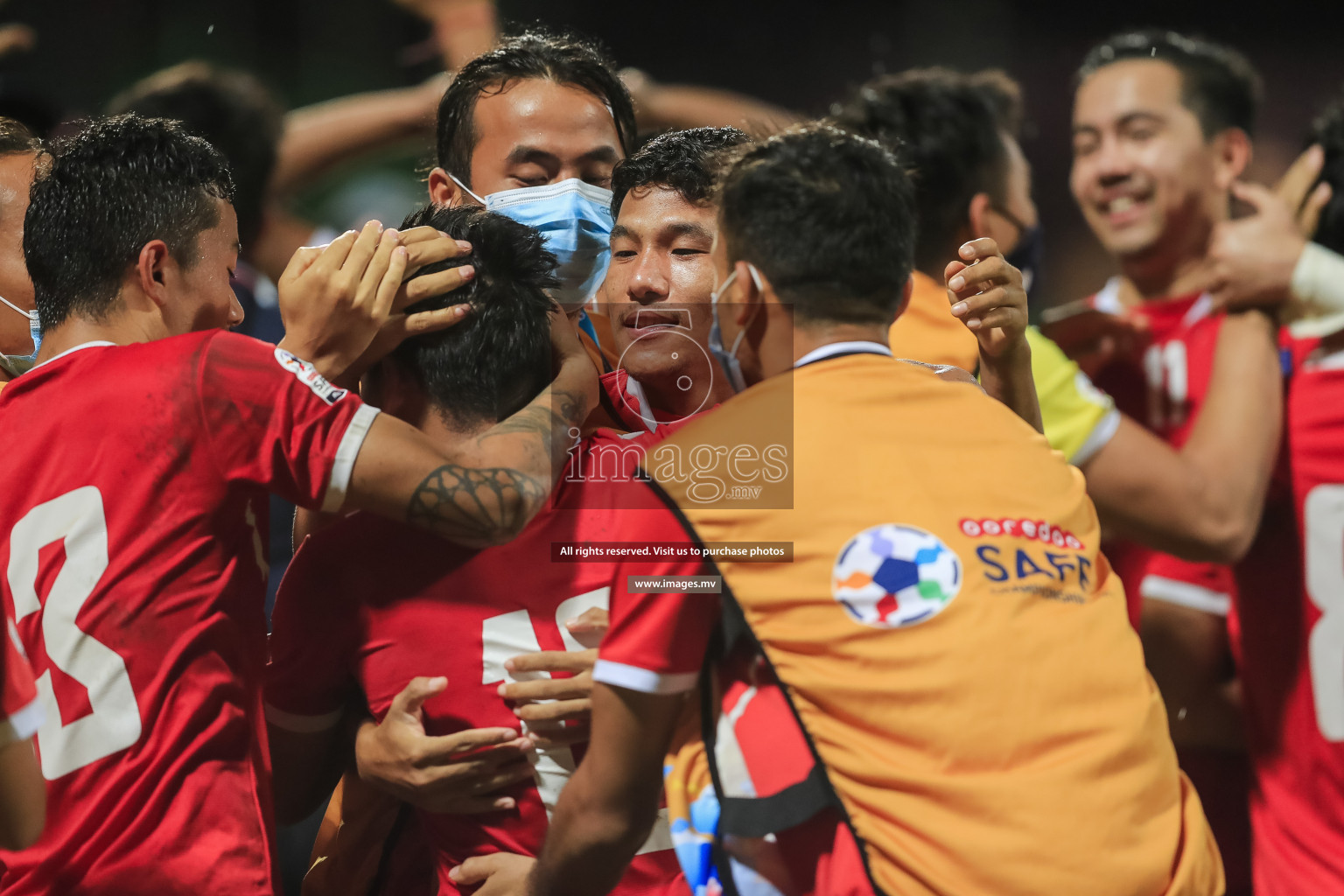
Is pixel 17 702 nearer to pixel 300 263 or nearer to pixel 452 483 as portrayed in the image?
pixel 452 483

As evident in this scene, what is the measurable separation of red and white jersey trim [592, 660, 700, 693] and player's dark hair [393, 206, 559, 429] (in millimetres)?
605

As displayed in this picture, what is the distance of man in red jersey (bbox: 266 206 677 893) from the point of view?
188 centimetres

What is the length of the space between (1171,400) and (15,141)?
295cm

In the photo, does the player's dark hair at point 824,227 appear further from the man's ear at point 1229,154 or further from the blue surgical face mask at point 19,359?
the man's ear at point 1229,154

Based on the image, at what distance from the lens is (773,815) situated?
1.58 m

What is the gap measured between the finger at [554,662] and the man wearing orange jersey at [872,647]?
214mm

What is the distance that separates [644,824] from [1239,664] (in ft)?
6.00

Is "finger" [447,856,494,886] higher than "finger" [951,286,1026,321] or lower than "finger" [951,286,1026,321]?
lower

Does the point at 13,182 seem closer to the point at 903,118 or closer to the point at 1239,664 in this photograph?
the point at 903,118

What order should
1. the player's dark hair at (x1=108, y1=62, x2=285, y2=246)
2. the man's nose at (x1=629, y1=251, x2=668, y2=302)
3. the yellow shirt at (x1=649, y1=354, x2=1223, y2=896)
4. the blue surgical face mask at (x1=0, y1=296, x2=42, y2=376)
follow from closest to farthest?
the yellow shirt at (x1=649, y1=354, x2=1223, y2=896)
the man's nose at (x1=629, y1=251, x2=668, y2=302)
the blue surgical face mask at (x1=0, y1=296, x2=42, y2=376)
the player's dark hair at (x1=108, y1=62, x2=285, y2=246)

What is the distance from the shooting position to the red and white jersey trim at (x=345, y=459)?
1.79 metres

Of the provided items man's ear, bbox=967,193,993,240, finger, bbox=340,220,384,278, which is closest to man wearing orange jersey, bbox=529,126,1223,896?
finger, bbox=340,220,384,278

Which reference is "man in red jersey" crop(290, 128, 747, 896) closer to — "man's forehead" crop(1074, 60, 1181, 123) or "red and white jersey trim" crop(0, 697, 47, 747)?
"red and white jersey trim" crop(0, 697, 47, 747)

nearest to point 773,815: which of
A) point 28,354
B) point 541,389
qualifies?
point 541,389
